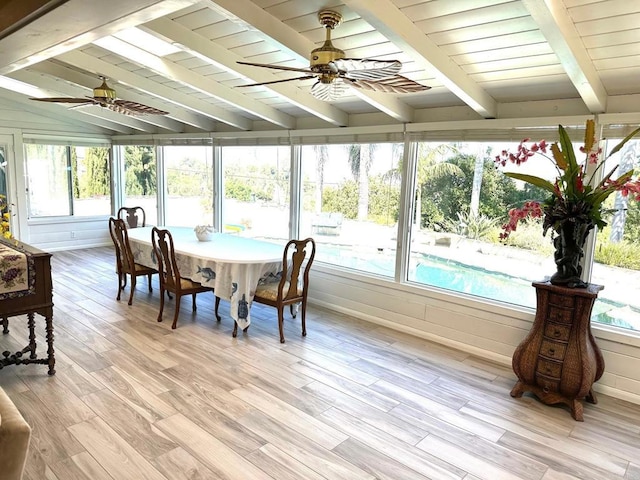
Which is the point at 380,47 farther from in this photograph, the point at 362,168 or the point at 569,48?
the point at 362,168

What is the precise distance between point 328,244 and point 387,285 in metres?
1.02

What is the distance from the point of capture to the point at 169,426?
264cm

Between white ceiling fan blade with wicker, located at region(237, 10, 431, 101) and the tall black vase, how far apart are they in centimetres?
135

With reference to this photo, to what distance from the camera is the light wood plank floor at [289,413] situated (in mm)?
2340

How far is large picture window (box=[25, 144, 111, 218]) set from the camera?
24.4 feet

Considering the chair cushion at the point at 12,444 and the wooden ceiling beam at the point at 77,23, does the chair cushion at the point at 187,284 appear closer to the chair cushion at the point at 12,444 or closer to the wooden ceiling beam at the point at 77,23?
the wooden ceiling beam at the point at 77,23

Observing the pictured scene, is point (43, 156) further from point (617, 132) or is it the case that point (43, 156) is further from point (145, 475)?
point (617, 132)

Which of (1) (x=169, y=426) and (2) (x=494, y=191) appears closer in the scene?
(1) (x=169, y=426)

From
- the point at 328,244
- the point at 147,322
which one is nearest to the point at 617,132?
the point at 328,244

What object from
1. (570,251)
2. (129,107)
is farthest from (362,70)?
(129,107)

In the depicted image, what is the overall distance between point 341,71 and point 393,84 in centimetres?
33

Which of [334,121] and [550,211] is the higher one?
[334,121]

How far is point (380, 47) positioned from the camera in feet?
10.1

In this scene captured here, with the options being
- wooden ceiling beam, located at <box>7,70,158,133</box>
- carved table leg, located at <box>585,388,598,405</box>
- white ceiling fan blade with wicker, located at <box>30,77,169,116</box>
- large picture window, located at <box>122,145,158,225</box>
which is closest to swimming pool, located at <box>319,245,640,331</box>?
carved table leg, located at <box>585,388,598,405</box>
